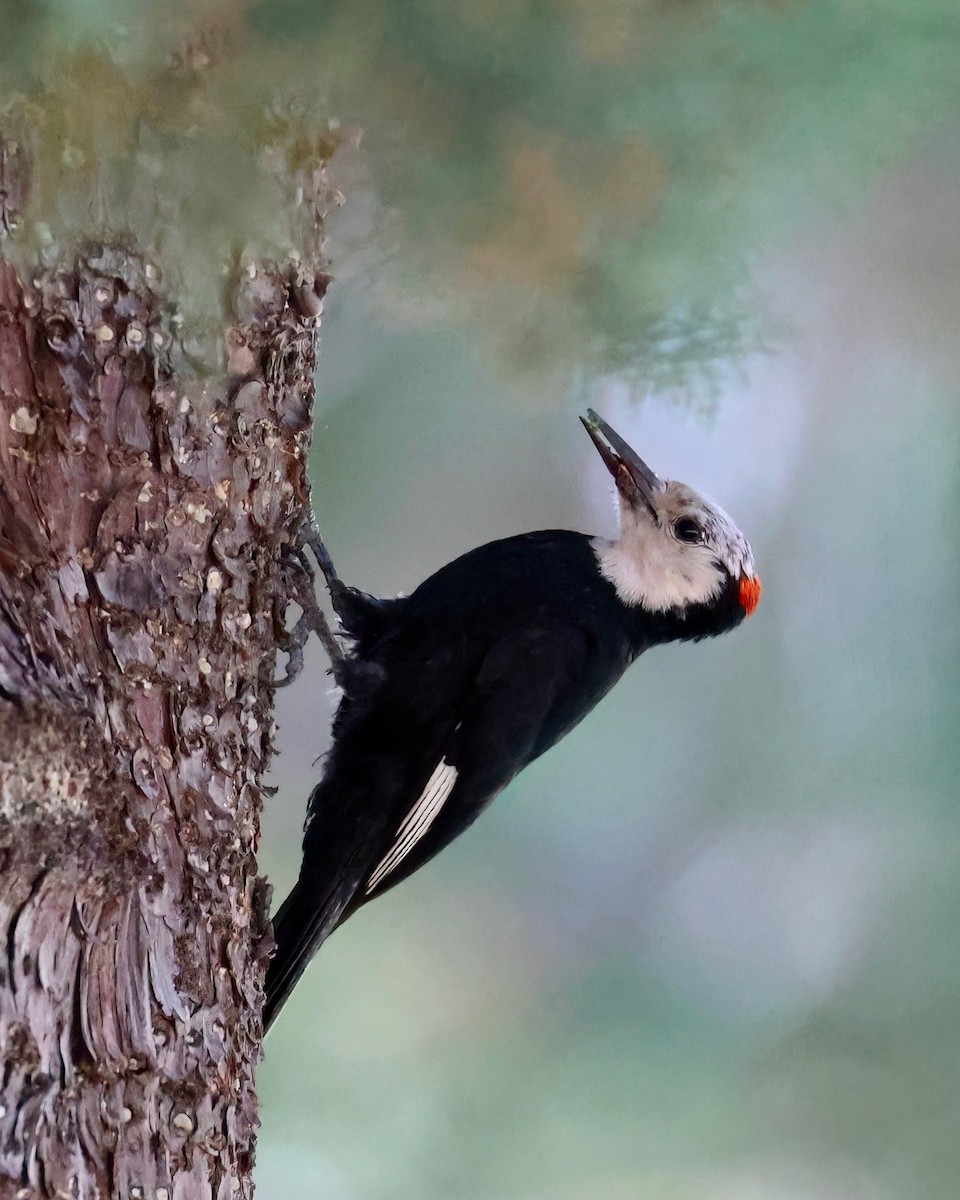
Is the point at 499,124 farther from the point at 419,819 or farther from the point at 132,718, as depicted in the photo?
the point at 419,819

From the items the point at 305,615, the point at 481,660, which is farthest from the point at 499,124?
the point at 481,660

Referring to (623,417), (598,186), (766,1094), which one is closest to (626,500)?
(623,417)

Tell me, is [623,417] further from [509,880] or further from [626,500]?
[509,880]

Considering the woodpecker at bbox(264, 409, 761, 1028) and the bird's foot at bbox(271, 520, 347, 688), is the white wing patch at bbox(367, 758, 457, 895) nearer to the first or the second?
the woodpecker at bbox(264, 409, 761, 1028)

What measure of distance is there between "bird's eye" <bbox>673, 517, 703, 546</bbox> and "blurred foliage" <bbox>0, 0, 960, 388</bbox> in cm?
66

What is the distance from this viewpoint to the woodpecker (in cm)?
160

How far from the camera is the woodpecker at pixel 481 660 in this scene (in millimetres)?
1602

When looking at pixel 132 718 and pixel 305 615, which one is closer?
pixel 132 718

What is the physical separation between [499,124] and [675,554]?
1095 mm

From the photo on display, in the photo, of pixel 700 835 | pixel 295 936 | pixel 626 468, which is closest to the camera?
pixel 295 936

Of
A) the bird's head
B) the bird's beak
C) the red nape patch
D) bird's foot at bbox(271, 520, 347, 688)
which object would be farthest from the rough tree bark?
the red nape patch

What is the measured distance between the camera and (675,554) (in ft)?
6.11

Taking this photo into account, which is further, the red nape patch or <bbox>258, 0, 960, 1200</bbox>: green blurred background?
the red nape patch

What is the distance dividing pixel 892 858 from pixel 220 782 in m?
1.24
